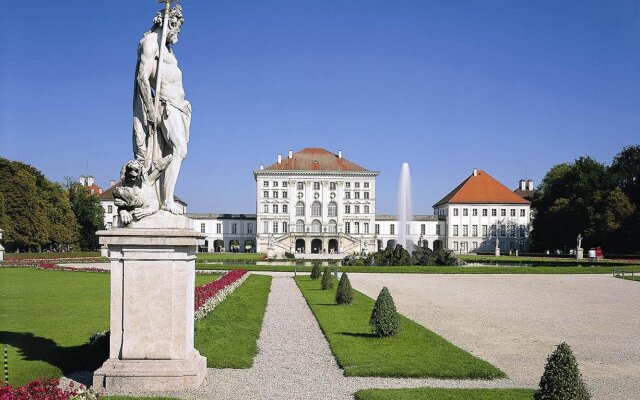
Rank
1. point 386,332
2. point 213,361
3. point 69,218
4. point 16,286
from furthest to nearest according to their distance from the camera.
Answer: point 69,218, point 16,286, point 386,332, point 213,361

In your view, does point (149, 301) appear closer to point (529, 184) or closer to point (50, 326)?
point (50, 326)

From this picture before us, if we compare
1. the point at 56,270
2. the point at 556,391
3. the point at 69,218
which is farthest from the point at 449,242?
the point at 556,391

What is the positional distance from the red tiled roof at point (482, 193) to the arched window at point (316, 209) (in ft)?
56.8

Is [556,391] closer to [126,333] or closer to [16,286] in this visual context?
[126,333]

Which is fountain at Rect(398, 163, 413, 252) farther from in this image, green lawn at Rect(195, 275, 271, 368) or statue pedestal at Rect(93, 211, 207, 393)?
statue pedestal at Rect(93, 211, 207, 393)

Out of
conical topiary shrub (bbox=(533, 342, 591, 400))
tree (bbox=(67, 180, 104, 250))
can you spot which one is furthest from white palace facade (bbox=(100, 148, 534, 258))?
conical topiary shrub (bbox=(533, 342, 591, 400))

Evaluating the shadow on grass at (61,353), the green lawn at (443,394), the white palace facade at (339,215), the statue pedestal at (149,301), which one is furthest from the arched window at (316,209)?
the statue pedestal at (149,301)

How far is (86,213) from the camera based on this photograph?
60.3 m

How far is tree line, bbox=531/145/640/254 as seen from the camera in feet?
162

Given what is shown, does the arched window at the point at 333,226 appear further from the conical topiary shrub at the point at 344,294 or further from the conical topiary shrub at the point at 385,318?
the conical topiary shrub at the point at 385,318

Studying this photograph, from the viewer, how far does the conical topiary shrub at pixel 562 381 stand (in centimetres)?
509

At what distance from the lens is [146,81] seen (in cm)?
648

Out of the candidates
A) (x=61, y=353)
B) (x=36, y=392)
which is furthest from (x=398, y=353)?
(x=36, y=392)

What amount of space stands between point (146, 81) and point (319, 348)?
4.95 m
